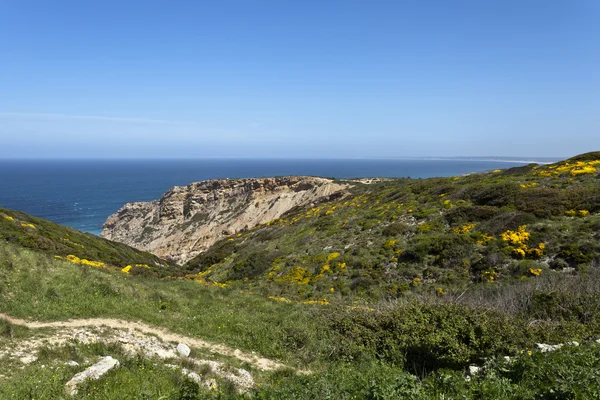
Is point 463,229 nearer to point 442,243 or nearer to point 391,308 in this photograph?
point 442,243

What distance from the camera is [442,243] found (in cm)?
2062

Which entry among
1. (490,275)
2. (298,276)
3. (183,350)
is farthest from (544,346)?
(298,276)

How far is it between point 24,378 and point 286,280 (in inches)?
711

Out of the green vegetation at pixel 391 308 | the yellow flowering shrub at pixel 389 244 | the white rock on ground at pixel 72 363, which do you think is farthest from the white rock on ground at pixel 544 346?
the yellow flowering shrub at pixel 389 244

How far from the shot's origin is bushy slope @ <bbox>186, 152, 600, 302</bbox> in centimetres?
1739

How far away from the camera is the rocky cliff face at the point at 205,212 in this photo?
211 ft

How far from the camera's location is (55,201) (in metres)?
130

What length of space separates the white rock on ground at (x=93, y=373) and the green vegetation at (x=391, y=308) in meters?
0.21

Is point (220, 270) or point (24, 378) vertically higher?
point (24, 378)

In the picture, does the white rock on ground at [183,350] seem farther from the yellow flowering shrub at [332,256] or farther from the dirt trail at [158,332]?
the yellow flowering shrub at [332,256]

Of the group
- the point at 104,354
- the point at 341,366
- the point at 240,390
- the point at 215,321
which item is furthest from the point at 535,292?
the point at 104,354

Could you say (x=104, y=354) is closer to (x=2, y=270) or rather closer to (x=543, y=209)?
(x=2, y=270)

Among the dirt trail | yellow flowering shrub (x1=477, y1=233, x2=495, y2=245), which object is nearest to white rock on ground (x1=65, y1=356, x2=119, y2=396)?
the dirt trail

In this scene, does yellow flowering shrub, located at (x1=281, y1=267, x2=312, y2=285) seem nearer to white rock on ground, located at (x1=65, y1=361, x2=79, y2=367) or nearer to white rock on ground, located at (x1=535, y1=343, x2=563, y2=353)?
white rock on ground, located at (x1=535, y1=343, x2=563, y2=353)
